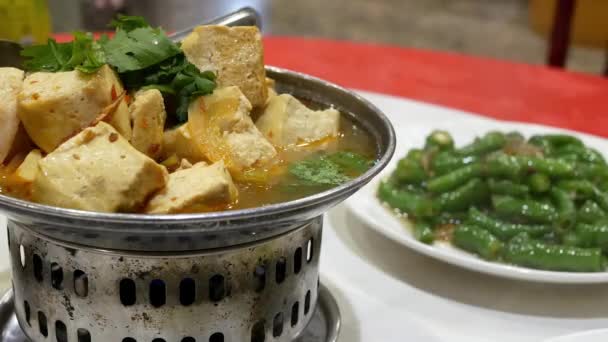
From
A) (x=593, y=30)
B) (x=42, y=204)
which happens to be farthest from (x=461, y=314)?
(x=593, y=30)

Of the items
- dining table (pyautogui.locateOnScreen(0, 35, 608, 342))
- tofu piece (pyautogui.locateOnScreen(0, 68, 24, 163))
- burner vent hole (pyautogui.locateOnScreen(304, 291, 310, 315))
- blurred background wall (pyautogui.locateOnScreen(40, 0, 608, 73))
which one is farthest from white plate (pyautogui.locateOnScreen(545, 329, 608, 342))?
blurred background wall (pyautogui.locateOnScreen(40, 0, 608, 73))

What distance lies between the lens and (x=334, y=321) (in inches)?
65.2

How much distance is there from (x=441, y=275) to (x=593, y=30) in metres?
6.05

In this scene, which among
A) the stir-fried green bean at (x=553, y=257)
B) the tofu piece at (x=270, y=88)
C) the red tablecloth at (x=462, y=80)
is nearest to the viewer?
the tofu piece at (x=270, y=88)

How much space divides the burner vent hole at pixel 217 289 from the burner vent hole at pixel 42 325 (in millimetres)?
348

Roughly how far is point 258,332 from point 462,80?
2162 millimetres

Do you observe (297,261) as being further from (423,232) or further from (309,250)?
(423,232)

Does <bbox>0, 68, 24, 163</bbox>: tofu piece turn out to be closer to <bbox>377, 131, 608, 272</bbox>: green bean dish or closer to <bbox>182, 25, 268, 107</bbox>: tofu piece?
<bbox>182, 25, 268, 107</bbox>: tofu piece

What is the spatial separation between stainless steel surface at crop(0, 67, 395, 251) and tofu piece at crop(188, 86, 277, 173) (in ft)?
0.50

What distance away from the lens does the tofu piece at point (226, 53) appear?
1.42m

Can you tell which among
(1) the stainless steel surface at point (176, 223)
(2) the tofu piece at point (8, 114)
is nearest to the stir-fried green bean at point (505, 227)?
(1) the stainless steel surface at point (176, 223)

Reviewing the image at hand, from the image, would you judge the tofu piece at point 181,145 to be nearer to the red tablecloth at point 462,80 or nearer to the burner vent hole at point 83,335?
the burner vent hole at point 83,335

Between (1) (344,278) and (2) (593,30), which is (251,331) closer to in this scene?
(1) (344,278)

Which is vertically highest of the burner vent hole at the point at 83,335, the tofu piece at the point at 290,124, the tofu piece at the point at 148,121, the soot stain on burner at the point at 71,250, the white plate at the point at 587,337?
the tofu piece at the point at 148,121
